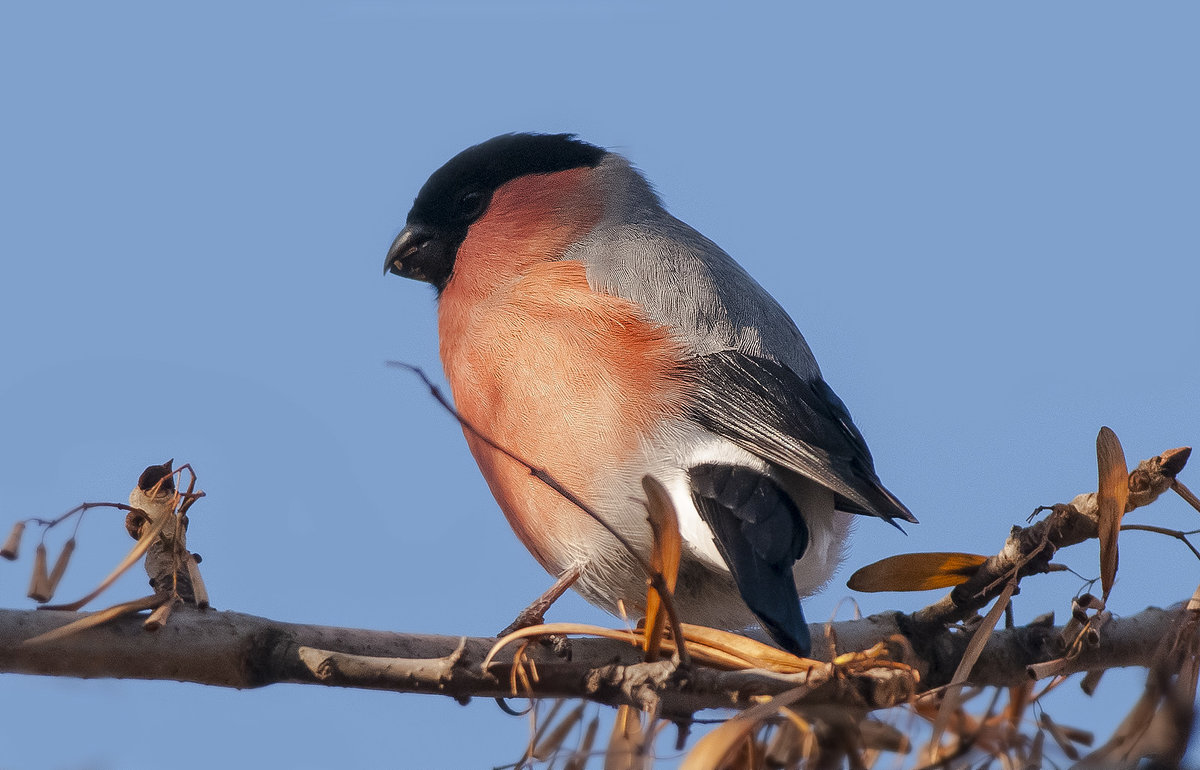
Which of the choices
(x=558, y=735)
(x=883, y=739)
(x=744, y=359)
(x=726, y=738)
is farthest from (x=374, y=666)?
(x=744, y=359)

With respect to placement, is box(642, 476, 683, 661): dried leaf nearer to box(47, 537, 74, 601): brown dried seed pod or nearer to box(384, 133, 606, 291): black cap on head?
box(47, 537, 74, 601): brown dried seed pod

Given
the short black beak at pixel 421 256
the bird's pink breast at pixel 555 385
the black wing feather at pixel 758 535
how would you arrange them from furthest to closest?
the short black beak at pixel 421 256
the bird's pink breast at pixel 555 385
the black wing feather at pixel 758 535

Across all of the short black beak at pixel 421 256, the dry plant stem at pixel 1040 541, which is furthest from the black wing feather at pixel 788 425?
the short black beak at pixel 421 256

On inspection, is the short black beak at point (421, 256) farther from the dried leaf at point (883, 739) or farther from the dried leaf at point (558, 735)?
the dried leaf at point (883, 739)

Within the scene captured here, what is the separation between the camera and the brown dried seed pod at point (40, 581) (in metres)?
1.50

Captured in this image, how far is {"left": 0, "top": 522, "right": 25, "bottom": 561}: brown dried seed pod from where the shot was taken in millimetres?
1451

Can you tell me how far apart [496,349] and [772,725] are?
1624 millimetres

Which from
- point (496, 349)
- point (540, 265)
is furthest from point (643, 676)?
point (540, 265)

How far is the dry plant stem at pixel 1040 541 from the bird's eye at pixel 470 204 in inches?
78.7

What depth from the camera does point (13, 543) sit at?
147 centimetres

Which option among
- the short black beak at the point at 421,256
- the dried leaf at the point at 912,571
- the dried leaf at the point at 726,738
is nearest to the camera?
the dried leaf at the point at 726,738

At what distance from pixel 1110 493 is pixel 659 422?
1058mm

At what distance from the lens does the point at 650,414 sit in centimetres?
250

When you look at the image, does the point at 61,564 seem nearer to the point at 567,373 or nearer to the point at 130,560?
the point at 130,560
